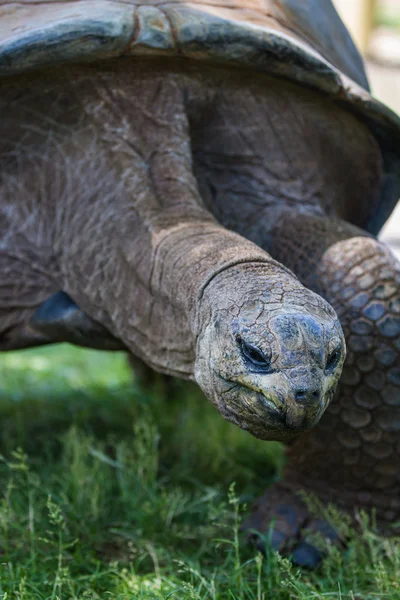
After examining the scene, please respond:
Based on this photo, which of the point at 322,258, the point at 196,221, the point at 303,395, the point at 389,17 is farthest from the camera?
the point at 389,17

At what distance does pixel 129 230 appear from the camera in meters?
2.72

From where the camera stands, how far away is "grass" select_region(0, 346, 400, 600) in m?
2.27

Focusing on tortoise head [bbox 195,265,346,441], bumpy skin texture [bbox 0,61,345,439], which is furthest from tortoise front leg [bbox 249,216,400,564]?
tortoise head [bbox 195,265,346,441]

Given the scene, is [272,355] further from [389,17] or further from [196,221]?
[389,17]

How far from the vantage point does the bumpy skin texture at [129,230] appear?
2.03 metres

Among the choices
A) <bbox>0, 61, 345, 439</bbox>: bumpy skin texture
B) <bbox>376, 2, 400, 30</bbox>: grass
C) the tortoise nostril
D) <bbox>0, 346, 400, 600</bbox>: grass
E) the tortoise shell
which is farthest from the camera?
<bbox>376, 2, 400, 30</bbox>: grass

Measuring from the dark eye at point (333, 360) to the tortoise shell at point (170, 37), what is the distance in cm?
123

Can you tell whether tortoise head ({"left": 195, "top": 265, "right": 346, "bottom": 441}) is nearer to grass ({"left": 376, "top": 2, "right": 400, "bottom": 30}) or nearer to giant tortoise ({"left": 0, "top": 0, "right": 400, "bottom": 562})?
giant tortoise ({"left": 0, "top": 0, "right": 400, "bottom": 562})

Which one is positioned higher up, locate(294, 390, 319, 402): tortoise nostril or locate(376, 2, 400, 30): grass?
locate(294, 390, 319, 402): tortoise nostril

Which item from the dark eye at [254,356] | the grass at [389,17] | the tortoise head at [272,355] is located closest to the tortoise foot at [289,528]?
the tortoise head at [272,355]

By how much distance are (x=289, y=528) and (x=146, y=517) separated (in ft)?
1.44

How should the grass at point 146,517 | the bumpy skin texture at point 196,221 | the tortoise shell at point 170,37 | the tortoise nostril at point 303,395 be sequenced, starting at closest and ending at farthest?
1. the tortoise nostril at point 303,395
2. the grass at point 146,517
3. the bumpy skin texture at point 196,221
4. the tortoise shell at point 170,37

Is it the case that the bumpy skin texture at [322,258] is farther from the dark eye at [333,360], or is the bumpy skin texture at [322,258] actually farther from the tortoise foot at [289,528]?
the dark eye at [333,360]

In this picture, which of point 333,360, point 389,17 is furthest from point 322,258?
point 389,17
